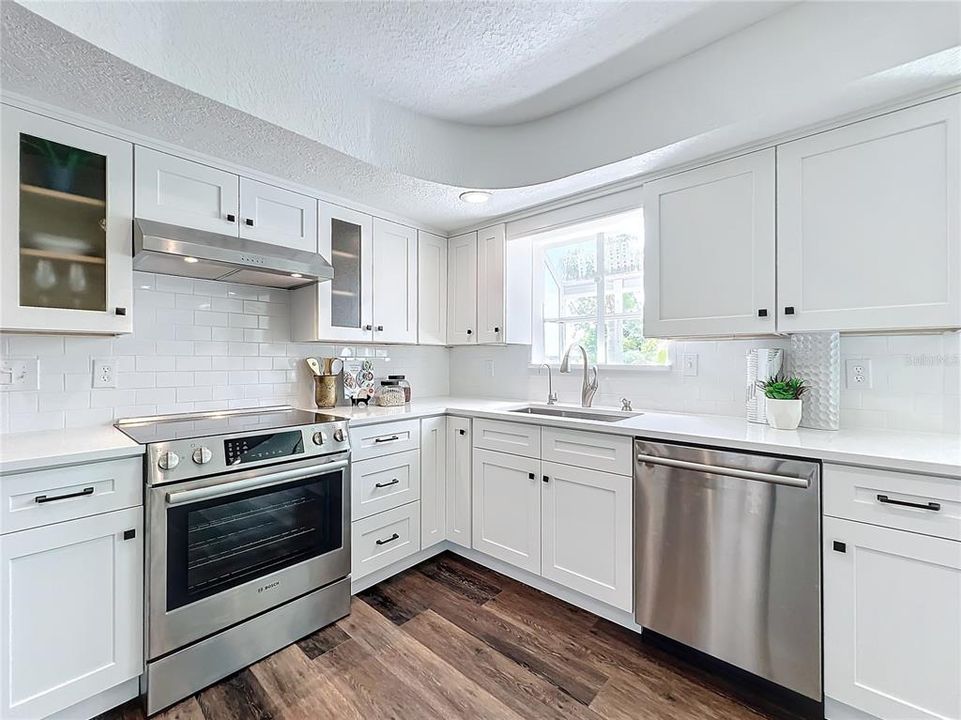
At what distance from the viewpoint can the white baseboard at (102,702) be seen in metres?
1.53

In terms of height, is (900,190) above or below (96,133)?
below

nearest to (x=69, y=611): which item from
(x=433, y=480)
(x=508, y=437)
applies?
(x=433, y=480)

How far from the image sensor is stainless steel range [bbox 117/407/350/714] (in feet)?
5.41

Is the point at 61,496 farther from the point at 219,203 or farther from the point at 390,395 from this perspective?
the point at 390,395

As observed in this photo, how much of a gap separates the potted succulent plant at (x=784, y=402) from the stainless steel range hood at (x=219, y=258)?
7.37 feet

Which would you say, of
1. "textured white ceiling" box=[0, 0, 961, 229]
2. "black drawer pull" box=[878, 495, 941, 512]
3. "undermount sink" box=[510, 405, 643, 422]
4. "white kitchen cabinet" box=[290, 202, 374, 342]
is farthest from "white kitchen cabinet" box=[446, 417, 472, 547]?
"black drawer pull" box=[878, 495, 941, 512]

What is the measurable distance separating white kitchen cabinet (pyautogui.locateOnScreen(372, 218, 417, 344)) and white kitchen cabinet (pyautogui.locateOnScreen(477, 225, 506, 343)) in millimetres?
467

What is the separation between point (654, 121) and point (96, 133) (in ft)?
7.75

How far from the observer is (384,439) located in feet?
8.02

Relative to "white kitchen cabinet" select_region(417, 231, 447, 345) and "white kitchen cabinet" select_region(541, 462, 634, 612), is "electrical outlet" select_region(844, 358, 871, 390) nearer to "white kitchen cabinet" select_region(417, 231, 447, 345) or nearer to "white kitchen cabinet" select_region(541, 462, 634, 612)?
"white kitchen cabinet" select_region(541, 462, 634, 612)

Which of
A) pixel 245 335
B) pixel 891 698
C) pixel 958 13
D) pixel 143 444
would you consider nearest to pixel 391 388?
pixel 245 335

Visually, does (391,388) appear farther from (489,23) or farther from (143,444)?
(489,23)

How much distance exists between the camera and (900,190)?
1609 millimetres

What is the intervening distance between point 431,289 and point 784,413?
2.30 m
